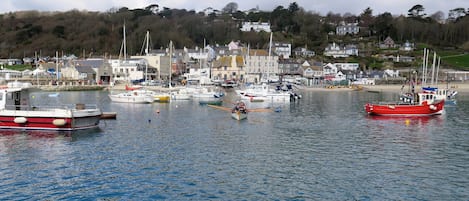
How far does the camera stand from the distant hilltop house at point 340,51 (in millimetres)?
147875

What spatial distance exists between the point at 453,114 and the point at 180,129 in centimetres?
3049

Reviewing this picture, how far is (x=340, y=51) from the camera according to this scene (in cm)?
14812

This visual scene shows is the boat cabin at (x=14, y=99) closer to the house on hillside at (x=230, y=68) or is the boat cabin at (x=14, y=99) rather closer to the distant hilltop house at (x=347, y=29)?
the house on hillside at (x=230, y=68)

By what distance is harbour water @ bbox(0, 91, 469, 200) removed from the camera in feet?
59.7

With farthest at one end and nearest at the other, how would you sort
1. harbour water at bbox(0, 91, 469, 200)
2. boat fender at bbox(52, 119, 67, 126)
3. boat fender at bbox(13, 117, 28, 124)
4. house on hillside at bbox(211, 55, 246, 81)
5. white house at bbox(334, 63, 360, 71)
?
white house at bbox(334, 63, 360, 71) < house on hillside at bbox(211, 55, 246, 81) < boat fender at bbox(52, 119, 67, 126) < boat fender at bbox(13, 117, 28, 124) < harbour water at bbox(0, 91, 469, 200)

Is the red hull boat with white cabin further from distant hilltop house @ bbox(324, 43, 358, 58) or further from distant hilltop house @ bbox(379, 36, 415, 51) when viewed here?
distant hilltop house @ bbox(379, 36, 415, 51)

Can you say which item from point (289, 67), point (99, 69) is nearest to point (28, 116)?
point (99, 69)

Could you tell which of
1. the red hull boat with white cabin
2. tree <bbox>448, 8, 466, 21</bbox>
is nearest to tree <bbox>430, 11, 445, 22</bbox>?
tree <bbox>448, 8, 466, 21</bbox>

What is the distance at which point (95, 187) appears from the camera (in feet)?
61.0

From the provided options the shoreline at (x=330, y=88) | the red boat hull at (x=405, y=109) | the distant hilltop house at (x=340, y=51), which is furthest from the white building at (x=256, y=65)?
the red boat hull at (x=405, y=109)

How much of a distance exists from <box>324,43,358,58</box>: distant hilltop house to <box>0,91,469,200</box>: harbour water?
112 meters

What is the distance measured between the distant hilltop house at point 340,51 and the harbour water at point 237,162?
11171cm

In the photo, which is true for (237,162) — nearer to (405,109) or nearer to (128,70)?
(405,109)

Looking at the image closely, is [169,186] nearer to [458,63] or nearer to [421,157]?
[421,157]
